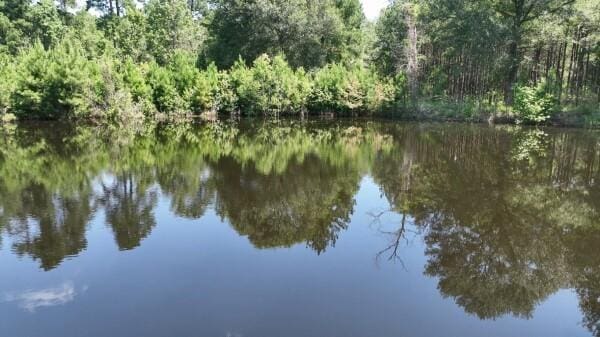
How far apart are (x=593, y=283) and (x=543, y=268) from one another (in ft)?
2.31

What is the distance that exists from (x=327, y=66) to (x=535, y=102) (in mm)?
16902

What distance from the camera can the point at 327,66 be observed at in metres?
39.5

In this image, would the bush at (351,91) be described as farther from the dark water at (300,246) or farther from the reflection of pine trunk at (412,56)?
the dark water at (300,246)

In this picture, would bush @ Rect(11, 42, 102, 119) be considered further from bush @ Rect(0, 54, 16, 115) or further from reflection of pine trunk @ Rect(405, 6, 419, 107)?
reflection of pine trunk @ Rect(405, 6, 419, 107)

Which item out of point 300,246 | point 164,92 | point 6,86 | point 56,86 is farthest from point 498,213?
point 6,86

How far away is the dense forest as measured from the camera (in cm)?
2969

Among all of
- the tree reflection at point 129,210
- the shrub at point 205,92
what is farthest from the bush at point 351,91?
the tree reflection at point 129,210

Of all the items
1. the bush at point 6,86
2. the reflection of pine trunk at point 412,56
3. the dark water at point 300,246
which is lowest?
the dark water at point 300,246

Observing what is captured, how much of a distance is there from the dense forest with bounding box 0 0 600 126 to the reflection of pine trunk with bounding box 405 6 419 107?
83 millimetres

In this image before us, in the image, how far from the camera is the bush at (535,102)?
27.9 meters

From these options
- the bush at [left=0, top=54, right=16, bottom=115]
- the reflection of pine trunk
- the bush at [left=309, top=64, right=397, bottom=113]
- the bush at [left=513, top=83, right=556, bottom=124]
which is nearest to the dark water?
the bush at [left=513, top=83, right=556, bottom=124]

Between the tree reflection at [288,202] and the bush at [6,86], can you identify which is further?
the bush at [6,86]

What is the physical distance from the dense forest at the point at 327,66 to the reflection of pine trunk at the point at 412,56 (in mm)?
83

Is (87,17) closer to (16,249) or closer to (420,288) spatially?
(16,249)
